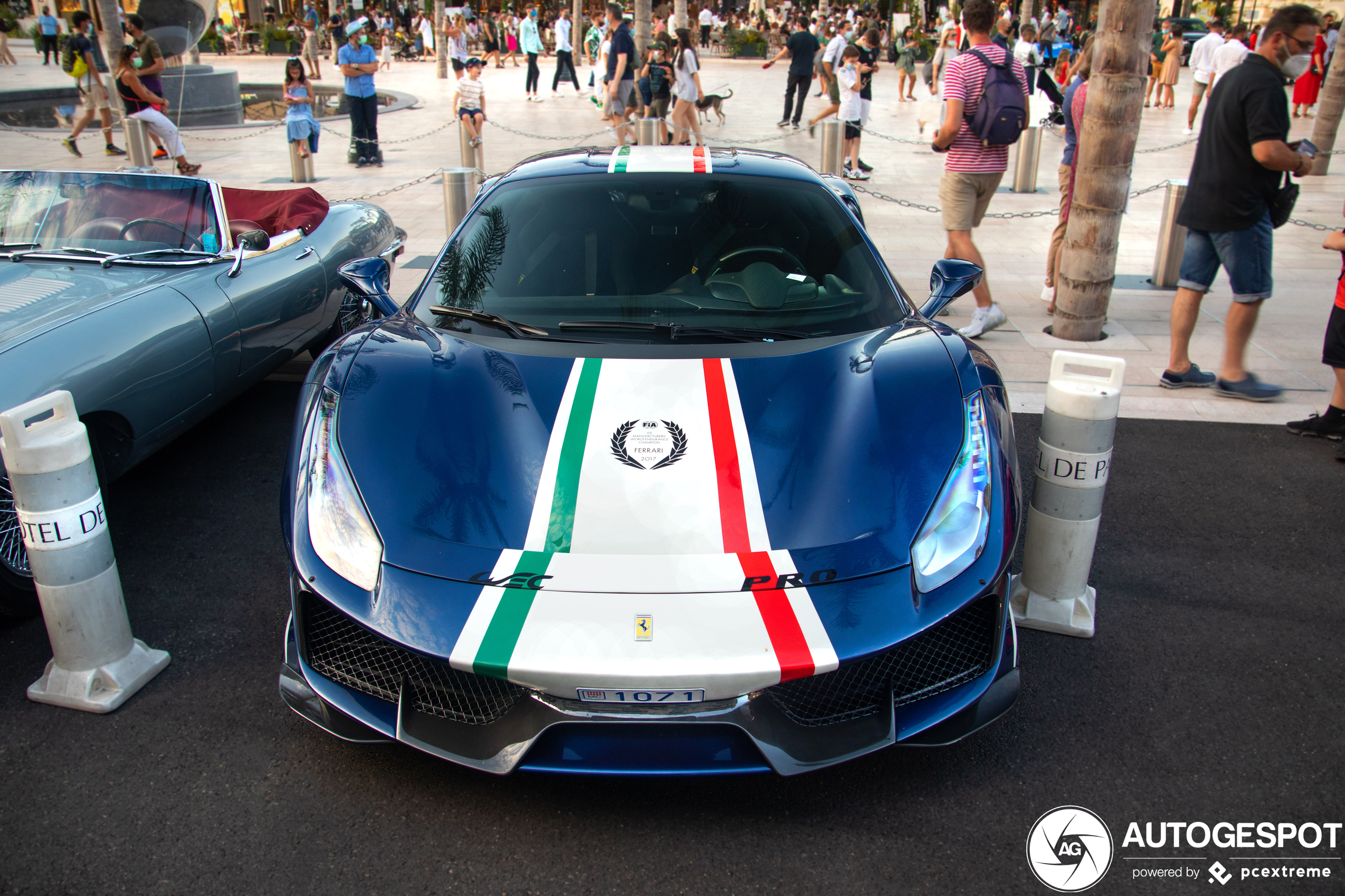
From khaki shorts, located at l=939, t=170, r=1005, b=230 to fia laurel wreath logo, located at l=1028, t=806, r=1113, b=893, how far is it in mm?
4526

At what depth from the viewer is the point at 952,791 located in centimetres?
244

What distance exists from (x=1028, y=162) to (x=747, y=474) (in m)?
10.2

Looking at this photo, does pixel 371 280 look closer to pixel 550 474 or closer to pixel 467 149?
pixel 550 474

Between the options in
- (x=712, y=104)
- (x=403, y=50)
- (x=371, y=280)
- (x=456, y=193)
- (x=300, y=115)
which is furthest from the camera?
(x=403, y=50)

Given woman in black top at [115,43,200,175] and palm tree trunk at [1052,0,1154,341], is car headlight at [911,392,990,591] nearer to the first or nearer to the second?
palm tree trunk at [1052,0,1154,341]

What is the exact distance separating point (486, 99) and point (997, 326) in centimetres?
1885

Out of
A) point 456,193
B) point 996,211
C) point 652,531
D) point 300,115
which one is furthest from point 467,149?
point 652,531

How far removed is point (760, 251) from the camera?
3441 mm

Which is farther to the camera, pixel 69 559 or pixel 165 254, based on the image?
pixel 165 254

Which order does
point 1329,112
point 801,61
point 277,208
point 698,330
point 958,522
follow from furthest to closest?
1. point 801,61
2. point 1329,112
3. point 277,208
4. point 698,330
5. point 958,522

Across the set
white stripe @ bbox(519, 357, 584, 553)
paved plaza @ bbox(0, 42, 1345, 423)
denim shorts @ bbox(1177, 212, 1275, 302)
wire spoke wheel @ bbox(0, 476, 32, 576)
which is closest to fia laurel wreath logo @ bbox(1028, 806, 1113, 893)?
white stripe @ bbox(519, 357, 584, 553)

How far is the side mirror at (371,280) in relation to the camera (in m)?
3.45

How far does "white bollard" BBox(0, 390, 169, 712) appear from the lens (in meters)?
2.59

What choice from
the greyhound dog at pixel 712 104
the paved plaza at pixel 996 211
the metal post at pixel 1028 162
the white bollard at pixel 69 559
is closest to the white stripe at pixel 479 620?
the white bollard at pixel 69 559
